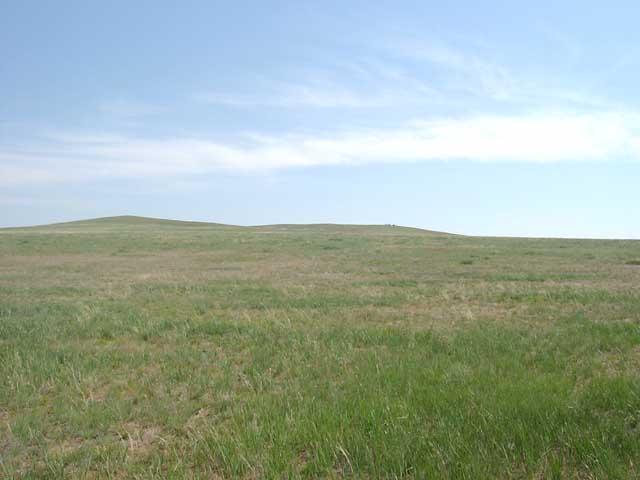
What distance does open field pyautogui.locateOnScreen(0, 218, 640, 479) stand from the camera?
4.31 metres

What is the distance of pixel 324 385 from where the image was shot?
611cm

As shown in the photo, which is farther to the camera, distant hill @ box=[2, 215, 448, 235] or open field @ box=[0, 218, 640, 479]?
distant hill @ box=[2, 215, 448, 235]

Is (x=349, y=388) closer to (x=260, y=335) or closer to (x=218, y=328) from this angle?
(x=260, y=335)

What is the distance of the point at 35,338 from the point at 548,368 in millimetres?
9013

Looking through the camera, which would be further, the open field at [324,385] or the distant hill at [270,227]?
the distant hill at [270,227]

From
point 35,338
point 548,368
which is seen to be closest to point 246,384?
point 548,368

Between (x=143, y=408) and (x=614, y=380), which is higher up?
(x=614, y=380)

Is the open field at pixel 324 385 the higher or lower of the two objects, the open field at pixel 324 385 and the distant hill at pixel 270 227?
the lower

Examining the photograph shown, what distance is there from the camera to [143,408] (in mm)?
5715

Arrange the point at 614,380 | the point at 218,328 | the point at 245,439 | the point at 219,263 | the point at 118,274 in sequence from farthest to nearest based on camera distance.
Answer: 1. the point at 219,263
2. the point at 118,274
3. the point at 218,328
4. the point at 614,380
5. the point at 245,439

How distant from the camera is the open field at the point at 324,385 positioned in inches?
170

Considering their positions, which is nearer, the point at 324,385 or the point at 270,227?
the point at 324,385

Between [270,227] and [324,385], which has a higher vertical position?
[270,227]

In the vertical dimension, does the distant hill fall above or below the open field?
above
